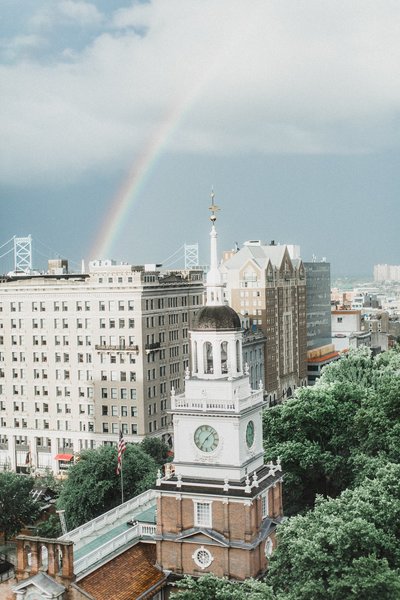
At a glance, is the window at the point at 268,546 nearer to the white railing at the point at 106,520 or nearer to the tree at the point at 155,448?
the white railing at the point at 106,520

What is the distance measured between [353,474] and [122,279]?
67198mm

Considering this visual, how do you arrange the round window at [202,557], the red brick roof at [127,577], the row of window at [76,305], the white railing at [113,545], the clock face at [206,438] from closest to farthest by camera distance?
the red brick roof at [127,577]
the white railing at [113,545]
the round window at [202,557]
the clock face at [206,438]
the row of window at [76,305]

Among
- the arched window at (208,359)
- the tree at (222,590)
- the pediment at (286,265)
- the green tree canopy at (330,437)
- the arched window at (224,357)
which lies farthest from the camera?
the pediment at (286,265)

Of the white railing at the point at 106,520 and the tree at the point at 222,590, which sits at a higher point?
the tree at the point at 222,590

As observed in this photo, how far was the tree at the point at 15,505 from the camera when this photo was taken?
77.6m

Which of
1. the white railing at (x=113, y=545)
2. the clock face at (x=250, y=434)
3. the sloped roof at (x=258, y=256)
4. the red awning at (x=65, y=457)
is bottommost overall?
the red awning at (x=65, y=457)

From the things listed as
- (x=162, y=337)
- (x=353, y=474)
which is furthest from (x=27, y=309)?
(x=353, y=474)

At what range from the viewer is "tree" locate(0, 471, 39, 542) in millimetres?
77625

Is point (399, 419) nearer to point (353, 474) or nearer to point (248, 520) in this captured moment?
point (353, 474)

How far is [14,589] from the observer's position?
41.2 metres

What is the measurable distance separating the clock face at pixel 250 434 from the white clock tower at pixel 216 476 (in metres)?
0.01

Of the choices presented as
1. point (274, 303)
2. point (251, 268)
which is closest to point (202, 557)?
point (251, 268)

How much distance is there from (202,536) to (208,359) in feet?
32.7

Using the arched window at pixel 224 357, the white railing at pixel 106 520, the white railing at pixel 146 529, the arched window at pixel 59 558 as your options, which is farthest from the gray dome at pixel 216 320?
the white railing at pixel 106 520
